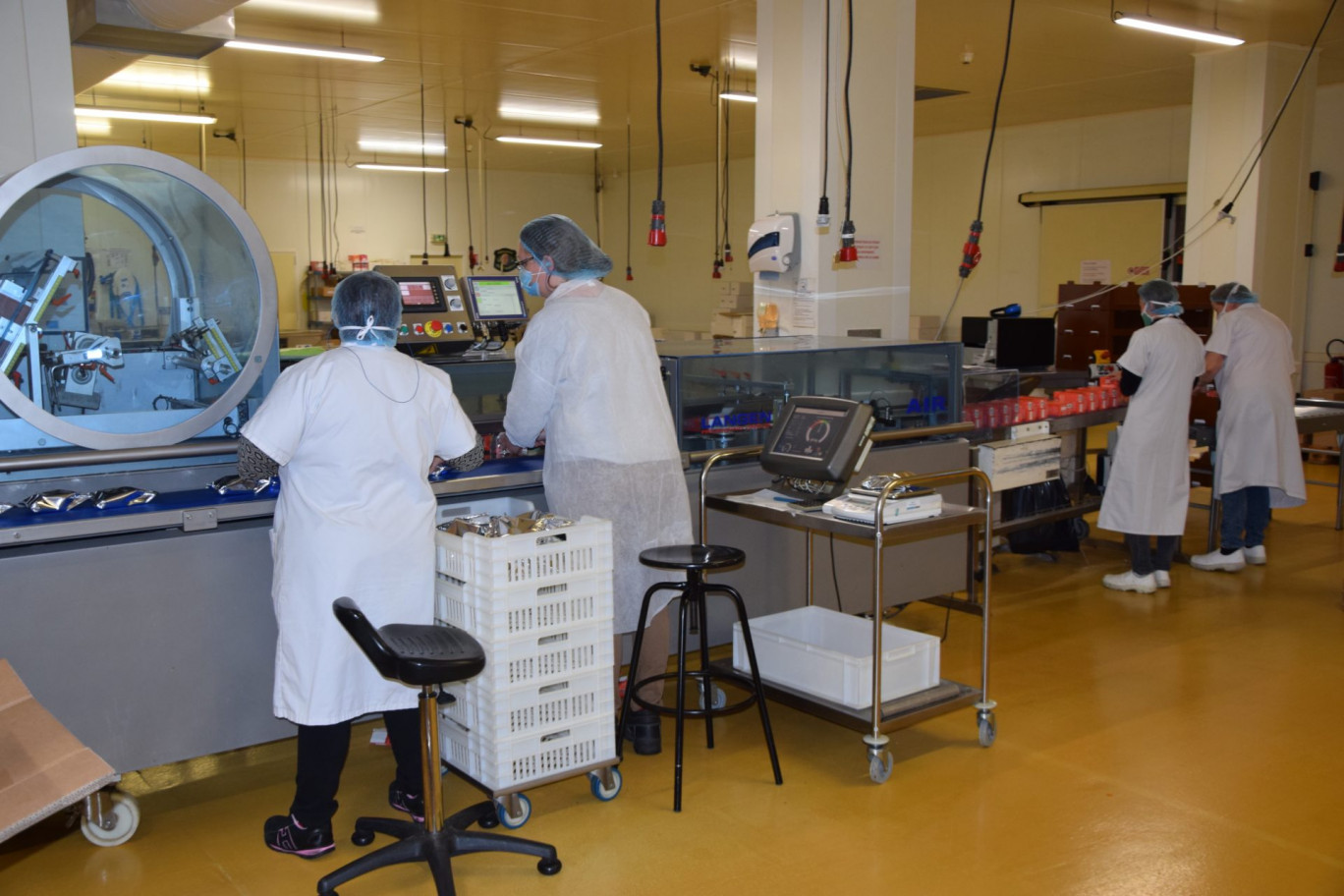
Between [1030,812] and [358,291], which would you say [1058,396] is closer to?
[1030,812]

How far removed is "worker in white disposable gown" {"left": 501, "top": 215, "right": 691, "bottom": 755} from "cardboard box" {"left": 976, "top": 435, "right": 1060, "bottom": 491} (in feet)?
6.54

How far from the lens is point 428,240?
14.5m

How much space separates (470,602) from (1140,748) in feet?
6.92

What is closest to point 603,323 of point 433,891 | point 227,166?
point 433,891

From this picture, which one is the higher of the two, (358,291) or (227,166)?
(227,166)

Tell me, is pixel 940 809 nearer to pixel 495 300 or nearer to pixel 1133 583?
pixel 495 300

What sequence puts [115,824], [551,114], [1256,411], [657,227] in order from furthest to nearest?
[551,114] < [1256,411] < [657,227] < [115,824]

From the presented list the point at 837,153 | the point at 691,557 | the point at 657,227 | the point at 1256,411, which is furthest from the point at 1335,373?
the point at 691,557

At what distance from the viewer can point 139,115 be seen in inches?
366

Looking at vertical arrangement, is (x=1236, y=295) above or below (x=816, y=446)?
above

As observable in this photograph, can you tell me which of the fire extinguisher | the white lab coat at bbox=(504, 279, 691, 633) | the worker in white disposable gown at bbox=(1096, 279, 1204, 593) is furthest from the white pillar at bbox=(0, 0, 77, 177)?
the fire extinguisher

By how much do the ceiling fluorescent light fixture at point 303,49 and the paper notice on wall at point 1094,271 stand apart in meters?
6.61

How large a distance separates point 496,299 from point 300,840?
1858 millimetres

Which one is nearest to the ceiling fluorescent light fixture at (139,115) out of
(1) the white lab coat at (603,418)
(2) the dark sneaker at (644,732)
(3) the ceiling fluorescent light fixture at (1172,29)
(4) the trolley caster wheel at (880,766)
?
(3) the ceiling fluorescent light fixture at (1172,29)
